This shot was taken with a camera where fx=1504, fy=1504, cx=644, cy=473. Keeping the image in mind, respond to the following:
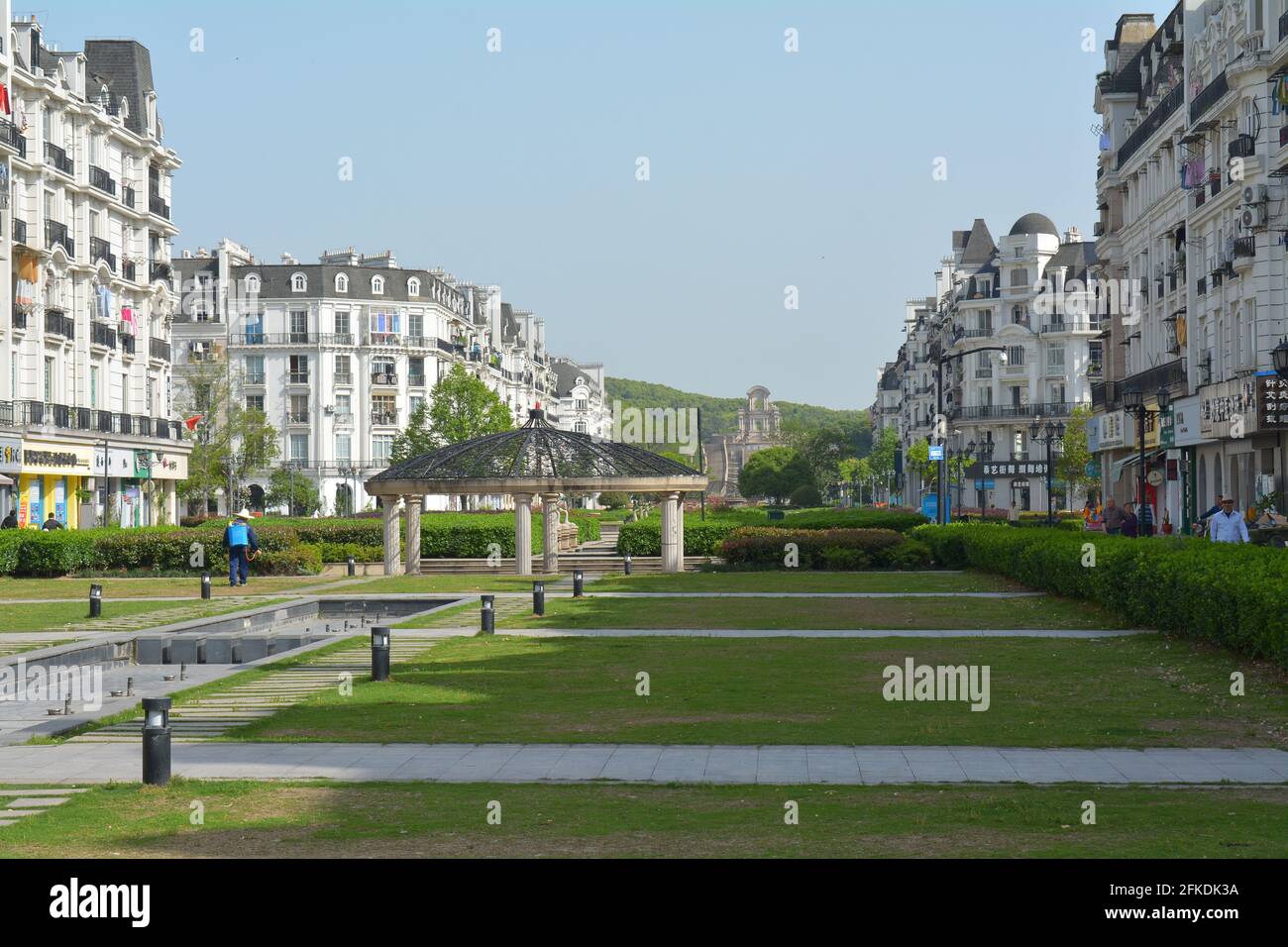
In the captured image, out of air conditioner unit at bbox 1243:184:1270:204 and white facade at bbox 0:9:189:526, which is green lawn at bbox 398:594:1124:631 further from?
white facade at bbox 0:9:189:526

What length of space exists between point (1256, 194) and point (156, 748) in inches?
1509

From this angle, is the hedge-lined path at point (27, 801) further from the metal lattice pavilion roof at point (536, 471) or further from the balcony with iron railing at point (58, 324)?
the balcony with iron railing at point (58, 324)

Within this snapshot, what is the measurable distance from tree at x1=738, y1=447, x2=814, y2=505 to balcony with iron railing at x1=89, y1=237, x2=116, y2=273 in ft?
313

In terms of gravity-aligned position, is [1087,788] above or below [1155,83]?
below

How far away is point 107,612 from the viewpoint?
98.3 feet

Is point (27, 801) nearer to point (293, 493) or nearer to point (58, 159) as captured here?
point (58, 159)

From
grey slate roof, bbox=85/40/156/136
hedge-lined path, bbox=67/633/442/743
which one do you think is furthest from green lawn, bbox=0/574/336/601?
grey slate roof, bbox=85/40/156/136

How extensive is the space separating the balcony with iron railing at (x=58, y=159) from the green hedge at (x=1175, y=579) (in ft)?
125

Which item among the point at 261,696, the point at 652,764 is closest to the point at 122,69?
the point at 261,696

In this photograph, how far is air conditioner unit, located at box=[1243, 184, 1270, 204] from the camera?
42031mm

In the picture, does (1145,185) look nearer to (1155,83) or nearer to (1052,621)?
(1155,83)

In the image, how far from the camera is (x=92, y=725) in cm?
1533
